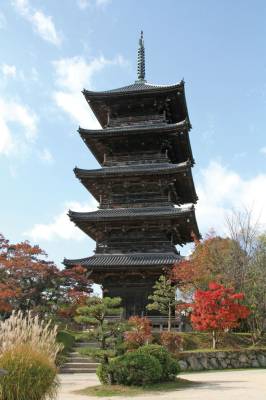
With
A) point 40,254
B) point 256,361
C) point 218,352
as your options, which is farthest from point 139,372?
point 40,254

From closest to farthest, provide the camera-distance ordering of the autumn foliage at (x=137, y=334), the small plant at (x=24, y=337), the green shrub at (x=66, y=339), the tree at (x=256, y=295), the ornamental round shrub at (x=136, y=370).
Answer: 1. the small plant at (x=24, y=337)
2. the ornamental round shrub at (x=136, y=370)
3. the autumn foliage at (x=137, y=334)
4. the green shrub at (x=66, y=339)
5. the tree at (x=256, y=295)

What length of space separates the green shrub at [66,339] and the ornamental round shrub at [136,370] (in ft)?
25.9

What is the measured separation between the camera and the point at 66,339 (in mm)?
21234

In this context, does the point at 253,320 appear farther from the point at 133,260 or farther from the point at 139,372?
the point at 139,372

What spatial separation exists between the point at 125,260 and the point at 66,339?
5.02m

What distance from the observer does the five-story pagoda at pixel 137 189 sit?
2395cm

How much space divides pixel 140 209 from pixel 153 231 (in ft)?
4.70

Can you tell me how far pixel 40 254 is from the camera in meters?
22.1

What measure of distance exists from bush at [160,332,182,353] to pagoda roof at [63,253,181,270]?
4.25 meters

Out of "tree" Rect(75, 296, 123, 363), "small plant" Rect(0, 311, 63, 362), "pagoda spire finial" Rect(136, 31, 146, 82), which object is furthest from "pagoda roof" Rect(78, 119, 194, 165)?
"small plant" Rect(0, 311, 63, 362)

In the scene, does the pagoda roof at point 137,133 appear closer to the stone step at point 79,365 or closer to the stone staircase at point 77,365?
the stone staircase at point 77,365

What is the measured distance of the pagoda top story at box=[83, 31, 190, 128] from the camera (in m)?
26.6

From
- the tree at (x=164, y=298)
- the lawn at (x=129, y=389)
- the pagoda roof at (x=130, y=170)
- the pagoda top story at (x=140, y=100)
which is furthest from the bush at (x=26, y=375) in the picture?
the pagoda top story at (x=140, y=100)

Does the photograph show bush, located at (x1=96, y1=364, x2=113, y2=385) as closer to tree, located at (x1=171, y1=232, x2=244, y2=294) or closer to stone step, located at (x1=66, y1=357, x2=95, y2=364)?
stone step, located at (x1=66, y1=357, x2=95, y2=364)
